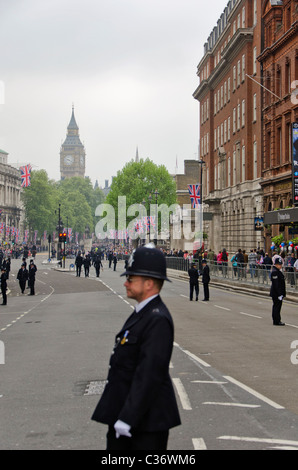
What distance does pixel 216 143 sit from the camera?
7325 cm

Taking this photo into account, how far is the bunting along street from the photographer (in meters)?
7.79

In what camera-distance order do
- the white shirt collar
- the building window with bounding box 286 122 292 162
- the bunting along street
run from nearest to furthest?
the white shirt collar, the bunting along street, the building window with bounding box 286 122 292 162

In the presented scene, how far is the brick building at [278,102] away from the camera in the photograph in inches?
1745

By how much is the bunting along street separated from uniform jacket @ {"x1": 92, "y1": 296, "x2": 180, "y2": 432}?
262cm

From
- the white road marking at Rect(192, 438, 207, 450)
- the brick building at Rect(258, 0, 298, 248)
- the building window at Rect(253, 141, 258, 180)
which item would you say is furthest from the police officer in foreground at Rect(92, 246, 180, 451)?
the building window at Rect(253, 141, 258, 180)

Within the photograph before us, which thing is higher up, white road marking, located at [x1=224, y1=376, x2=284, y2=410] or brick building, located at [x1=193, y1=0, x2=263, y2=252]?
brick building, located at [x1=193, y1=0, x2=263, y2=252]

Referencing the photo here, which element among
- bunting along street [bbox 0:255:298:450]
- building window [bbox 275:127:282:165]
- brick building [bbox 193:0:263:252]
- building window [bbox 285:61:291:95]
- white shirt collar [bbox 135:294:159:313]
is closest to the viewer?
white shirt collar [bbox 135:294:159:313]

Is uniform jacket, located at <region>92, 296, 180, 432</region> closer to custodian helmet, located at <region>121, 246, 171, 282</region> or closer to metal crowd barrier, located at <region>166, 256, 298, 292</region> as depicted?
custodian helmet, located at <region>121, 246, 171, 282</region>

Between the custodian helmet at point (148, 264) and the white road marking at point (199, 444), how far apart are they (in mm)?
2873

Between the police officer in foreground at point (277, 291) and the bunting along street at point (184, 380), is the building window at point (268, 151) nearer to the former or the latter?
the bunting along street at point (184, 380)

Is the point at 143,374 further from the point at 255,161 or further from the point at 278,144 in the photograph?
the point at 255,161

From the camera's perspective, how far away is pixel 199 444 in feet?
24.0

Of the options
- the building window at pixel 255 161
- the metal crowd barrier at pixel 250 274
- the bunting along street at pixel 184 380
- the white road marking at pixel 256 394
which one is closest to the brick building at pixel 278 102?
the building window at pixel 255 161

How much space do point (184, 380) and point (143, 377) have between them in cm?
685
